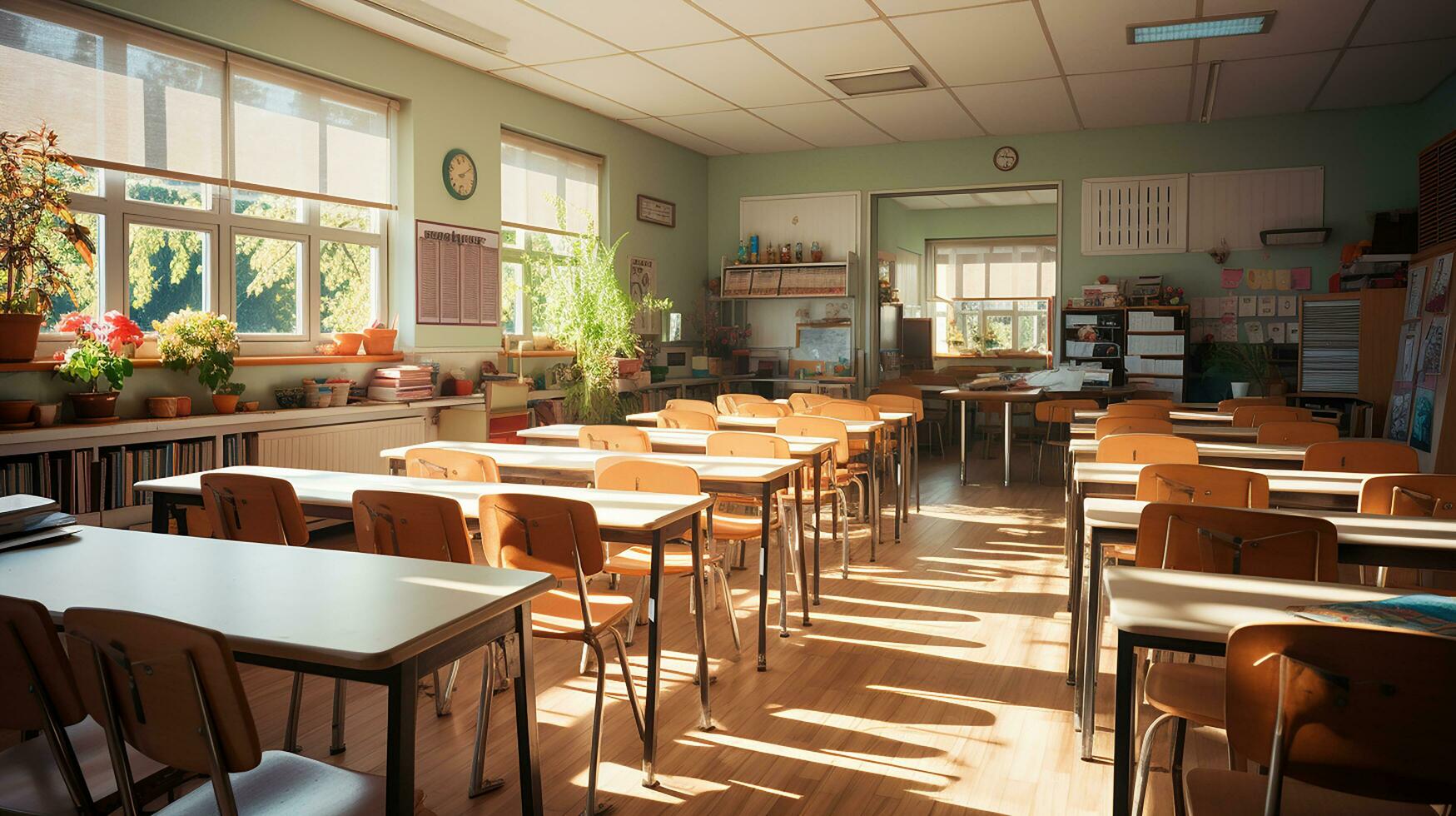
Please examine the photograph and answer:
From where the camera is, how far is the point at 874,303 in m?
10.4

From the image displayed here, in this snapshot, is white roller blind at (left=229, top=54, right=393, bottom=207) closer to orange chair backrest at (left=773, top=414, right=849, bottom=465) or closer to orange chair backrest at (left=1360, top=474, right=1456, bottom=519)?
orange chair backrest at (left=773, top=414, right=849, bottom=465)

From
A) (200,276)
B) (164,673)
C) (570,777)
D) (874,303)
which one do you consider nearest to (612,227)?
(874,303)

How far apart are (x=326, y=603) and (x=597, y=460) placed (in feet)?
6.20

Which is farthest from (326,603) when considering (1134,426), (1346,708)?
(1134,426)

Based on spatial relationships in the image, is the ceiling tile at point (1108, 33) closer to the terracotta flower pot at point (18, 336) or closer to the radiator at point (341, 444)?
the radiator at point (341, 444)

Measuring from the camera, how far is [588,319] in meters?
7.62

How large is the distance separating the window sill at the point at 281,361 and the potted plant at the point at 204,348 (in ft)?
0.31

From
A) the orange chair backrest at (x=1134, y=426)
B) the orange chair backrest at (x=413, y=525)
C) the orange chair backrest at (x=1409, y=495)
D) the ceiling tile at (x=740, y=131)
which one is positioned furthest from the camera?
the ceiling tile at (x=740, y=131)

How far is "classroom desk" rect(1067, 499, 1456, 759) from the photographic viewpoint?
2.48m

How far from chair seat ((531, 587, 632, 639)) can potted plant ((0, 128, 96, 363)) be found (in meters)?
3.01

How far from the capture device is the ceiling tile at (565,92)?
7.38 m

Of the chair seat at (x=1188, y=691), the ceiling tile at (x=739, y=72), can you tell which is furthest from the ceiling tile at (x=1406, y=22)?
the chair seat at (x=1188, y=691)

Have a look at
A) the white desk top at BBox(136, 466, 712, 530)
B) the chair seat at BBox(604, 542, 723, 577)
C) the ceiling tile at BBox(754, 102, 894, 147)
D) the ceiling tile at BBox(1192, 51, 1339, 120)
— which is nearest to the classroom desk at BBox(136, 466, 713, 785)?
the white desk top at BBox(136, 466, 712, 530)

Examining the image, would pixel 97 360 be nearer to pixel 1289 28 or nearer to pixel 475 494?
pixel 475 494
